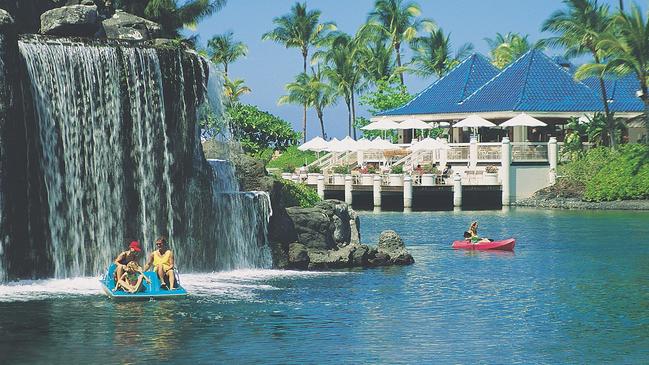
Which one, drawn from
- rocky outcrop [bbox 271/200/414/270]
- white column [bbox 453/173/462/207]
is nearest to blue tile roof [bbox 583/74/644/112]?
white column [bbox 453/173/462/207]

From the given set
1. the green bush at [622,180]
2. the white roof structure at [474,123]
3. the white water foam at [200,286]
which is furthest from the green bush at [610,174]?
the white water foam at [200,286]

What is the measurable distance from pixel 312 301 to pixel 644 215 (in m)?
39.9

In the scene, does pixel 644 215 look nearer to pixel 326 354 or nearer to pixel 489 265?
pixel 489 265

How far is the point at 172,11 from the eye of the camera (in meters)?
72.9

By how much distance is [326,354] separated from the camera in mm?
24734

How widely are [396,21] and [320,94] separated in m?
11.8

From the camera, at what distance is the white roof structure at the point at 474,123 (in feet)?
269

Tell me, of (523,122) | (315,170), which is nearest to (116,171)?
(523,122)

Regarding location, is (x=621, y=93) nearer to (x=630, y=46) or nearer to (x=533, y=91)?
(x=533, y=91)

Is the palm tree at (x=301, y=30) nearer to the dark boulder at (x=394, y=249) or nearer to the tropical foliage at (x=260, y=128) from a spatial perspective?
the tropical foliage at (x=260, y=128)

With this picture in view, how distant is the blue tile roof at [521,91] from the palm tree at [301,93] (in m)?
24.6

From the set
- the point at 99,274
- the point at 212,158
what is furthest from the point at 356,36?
the point at 99,274

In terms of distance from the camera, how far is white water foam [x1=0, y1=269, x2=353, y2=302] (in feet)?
104

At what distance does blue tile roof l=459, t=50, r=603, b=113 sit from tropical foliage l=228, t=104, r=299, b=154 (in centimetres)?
1925
